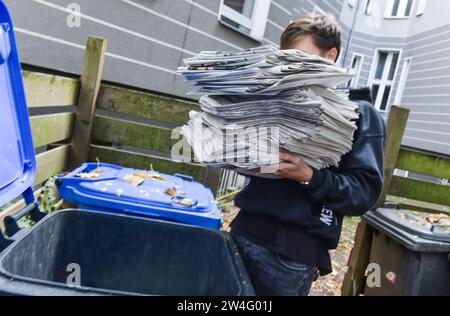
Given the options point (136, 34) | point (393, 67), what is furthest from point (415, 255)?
point (393, 67)

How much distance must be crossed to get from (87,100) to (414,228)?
2.62 m

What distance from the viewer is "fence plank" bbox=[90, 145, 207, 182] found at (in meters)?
2.95

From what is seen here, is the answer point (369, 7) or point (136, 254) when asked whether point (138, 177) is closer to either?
point (136, 254)

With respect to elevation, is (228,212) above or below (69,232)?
below

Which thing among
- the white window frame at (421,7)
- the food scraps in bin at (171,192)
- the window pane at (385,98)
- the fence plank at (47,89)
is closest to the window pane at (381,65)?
the window pane at (385,98)

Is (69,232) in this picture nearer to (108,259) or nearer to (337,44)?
(108,259)

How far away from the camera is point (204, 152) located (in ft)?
3.47

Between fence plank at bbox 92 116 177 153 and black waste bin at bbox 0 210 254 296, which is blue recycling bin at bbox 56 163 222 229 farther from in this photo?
fence plank at bbox 92 116 177 153

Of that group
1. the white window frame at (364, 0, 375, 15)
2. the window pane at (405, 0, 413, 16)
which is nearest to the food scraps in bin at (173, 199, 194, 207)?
the window pane at (405, 0, 413, 16)

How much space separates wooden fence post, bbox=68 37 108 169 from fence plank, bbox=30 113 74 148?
0.28 feet

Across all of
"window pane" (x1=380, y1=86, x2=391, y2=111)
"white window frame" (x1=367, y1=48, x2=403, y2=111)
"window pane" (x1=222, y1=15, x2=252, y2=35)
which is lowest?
"window pane" (x1=222, y1=15, x2=252, y2=35)

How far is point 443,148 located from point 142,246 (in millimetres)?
11183
